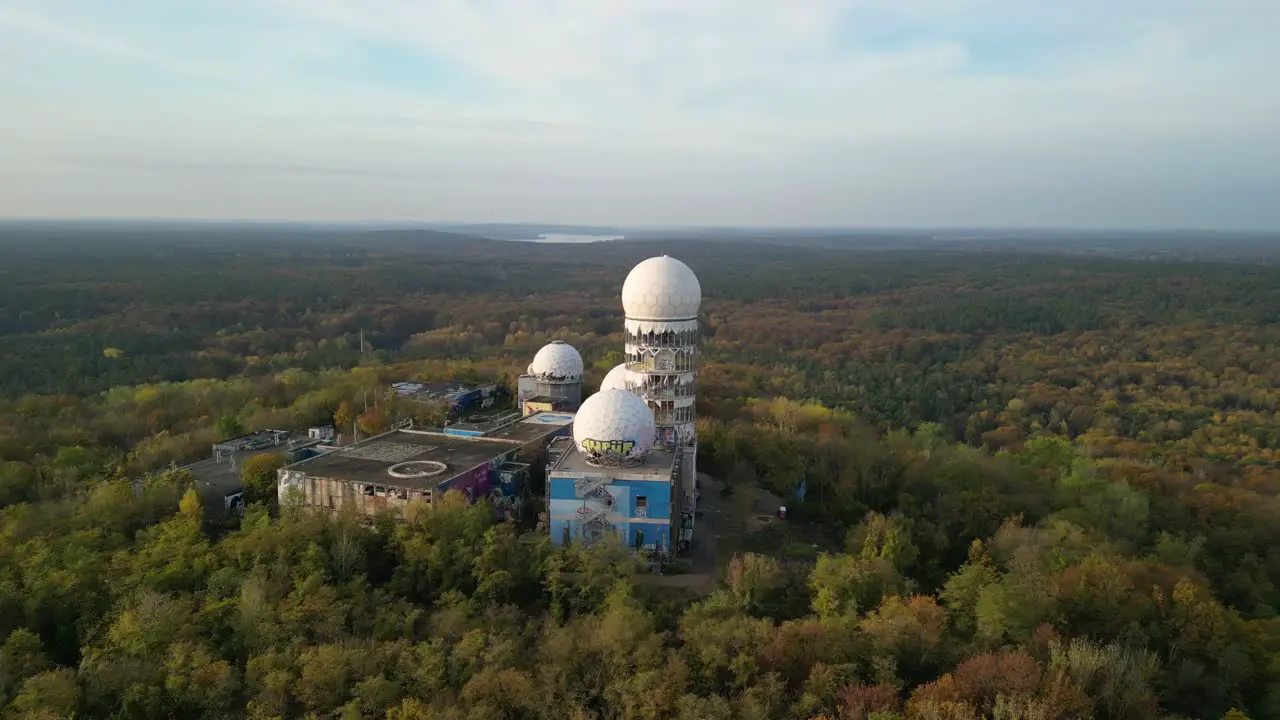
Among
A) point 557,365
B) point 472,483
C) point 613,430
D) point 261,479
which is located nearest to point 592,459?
point 613,430

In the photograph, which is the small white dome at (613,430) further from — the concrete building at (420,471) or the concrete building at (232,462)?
the concrete building at (232,462)

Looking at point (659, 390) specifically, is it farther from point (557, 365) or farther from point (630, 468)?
point (557, 365)

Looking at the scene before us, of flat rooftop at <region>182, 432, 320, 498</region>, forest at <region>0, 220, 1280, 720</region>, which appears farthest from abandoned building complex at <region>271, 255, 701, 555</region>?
flat rooftop at <region>182, 432, 320, 498</region>

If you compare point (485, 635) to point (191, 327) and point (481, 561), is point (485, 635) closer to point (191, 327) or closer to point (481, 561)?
point (481, 561)

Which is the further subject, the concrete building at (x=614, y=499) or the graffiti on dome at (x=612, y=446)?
the graffiti on dome at (x=612, y=446)

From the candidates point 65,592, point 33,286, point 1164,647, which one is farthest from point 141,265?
point 1164,647

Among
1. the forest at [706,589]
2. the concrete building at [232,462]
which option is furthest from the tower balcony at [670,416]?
the concrete building at [232,462]
